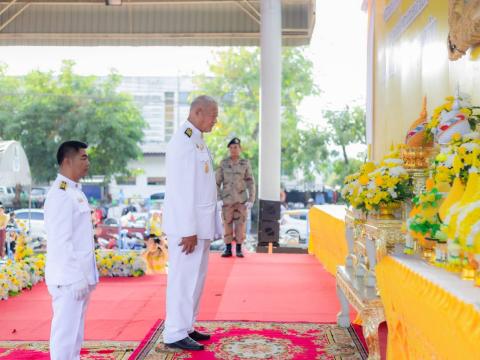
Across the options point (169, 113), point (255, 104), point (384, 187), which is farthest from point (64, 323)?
point (169, 113)

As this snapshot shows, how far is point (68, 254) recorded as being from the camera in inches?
108

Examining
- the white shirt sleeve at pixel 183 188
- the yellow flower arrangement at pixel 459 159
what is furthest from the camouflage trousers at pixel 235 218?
the yellow flower arrangement at pixel 459 159

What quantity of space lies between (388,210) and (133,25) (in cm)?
874

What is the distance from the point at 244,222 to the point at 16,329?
392cm

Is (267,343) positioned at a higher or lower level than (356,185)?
lower

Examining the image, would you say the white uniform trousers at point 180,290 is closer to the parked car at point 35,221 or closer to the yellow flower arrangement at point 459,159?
the yellow flower arrangement at point 459,159

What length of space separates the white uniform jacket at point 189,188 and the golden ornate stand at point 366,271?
35.4 inches

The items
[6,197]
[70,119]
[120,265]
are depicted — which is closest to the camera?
[120,265]

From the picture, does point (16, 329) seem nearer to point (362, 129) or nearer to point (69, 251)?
point (69, 251)

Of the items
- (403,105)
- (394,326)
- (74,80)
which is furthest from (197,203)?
(74,80)

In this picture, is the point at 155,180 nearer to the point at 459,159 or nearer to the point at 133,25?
the point at 133,25

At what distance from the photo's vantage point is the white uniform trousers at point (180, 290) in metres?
3.64

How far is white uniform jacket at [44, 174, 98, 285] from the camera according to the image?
Result: 108 inches

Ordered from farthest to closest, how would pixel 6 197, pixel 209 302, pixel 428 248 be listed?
pixel 6 197 → pixel 209 302 → pixel 428 248
